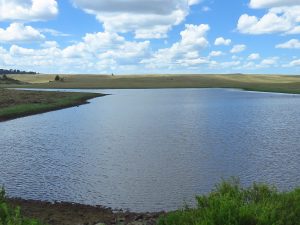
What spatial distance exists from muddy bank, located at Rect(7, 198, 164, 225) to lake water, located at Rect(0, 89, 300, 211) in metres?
1.11

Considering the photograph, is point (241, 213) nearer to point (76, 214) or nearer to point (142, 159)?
point (76, 214)

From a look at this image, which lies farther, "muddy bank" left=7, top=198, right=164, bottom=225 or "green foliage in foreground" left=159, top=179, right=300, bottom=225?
"muddy bank" left=7, top=198, right=164, bottom=225

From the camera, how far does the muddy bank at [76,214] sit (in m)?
14.4

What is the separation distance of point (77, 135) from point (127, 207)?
22947mm

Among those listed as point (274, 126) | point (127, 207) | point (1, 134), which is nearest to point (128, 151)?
point (127, 207)

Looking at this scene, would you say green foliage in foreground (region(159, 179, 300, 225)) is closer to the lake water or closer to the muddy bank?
the muddy bank

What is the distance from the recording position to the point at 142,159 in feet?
87.9

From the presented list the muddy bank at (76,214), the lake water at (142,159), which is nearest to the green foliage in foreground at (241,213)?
the muddy bank at (76,214)

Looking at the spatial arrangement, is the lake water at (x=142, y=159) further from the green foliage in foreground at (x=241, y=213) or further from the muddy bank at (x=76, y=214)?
the green foliage in foreground at (x=241, y=213)

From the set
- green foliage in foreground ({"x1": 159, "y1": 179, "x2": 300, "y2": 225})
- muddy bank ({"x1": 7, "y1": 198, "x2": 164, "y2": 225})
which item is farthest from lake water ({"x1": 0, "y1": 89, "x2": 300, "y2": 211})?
green foliage in foreground ({"x1": 159, "y1": 179, "x2": 300, "y2": 225})

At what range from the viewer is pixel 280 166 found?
23922mm

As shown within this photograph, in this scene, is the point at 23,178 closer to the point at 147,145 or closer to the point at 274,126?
the point at 147,145

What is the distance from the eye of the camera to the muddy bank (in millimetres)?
14362

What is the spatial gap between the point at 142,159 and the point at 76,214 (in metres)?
11.2
